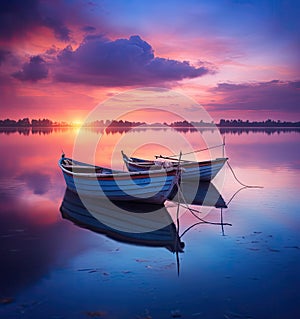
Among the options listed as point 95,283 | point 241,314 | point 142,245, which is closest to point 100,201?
point 142,245

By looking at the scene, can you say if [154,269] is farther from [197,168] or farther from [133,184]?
[197,168]

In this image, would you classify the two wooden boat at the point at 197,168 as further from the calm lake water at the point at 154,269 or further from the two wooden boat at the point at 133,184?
the calm lake water at the point at 154,269

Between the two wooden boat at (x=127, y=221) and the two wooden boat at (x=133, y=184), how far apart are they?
0.37 metres

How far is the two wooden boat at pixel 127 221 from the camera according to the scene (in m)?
8.55

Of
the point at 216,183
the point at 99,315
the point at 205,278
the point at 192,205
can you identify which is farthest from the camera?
the point at 216,183

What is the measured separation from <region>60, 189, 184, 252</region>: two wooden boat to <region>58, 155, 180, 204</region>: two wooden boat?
0.37 meters

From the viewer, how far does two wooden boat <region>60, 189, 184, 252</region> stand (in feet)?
28.0

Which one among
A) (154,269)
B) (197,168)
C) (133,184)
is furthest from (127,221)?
(197,168)

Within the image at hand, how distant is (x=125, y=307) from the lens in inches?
204

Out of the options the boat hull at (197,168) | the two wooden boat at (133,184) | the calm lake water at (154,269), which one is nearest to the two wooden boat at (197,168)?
the boat hull at (197,168)

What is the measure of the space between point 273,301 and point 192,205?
6839 millimetres

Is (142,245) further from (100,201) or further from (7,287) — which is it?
(100,201)

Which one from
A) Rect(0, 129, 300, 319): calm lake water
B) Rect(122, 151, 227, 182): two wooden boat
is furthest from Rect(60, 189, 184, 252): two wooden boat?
Rect(122, 151, 227, 182): two wooden boat

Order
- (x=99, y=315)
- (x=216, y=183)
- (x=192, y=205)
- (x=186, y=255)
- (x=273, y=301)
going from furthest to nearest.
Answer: (x=216, y=183) < (x=192, y=205) < (x=186, y=255) < (x=273, y=301) < (x=99, y=315)
